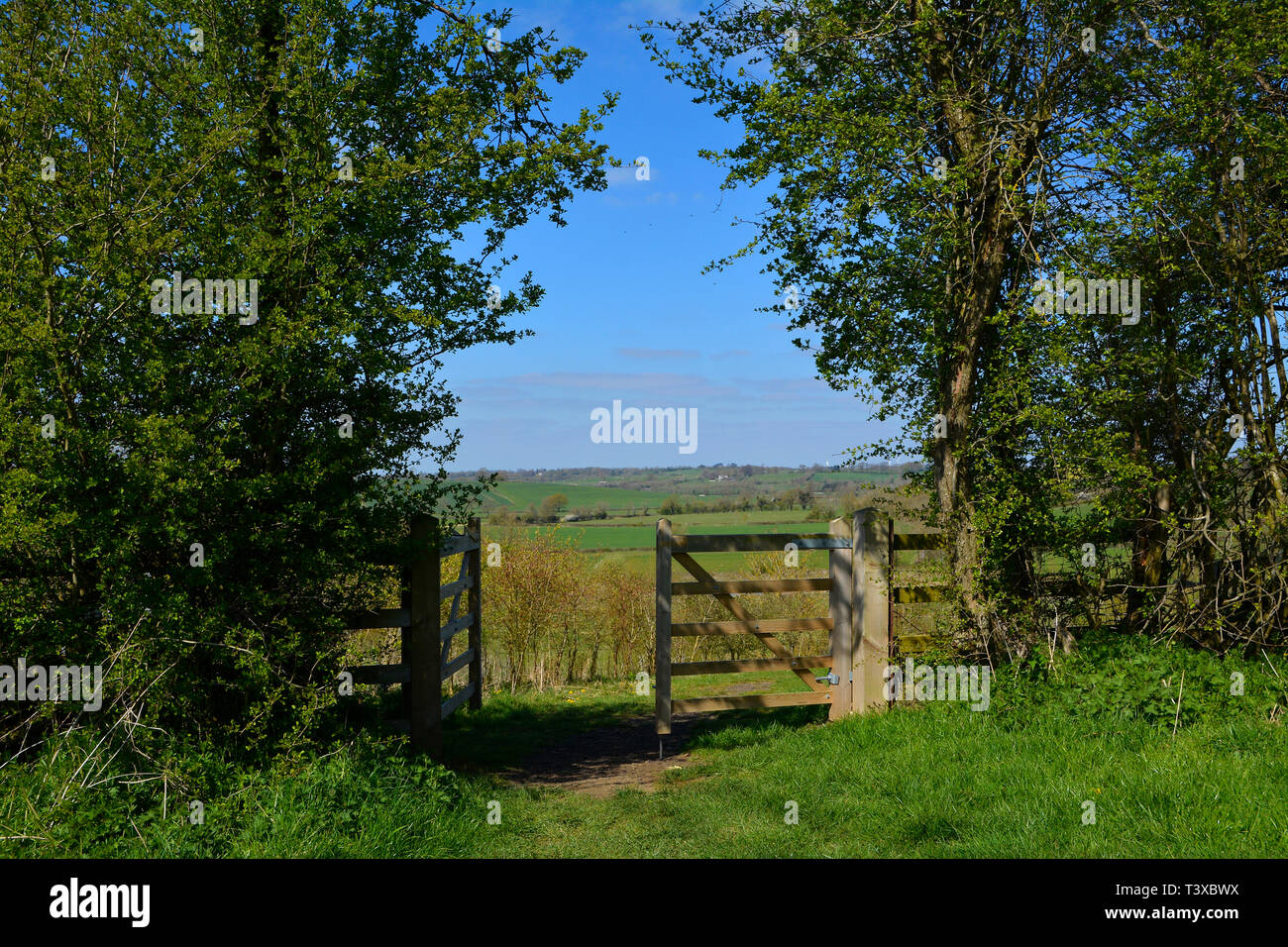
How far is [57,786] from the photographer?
5.46m

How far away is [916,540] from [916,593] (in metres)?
0.59

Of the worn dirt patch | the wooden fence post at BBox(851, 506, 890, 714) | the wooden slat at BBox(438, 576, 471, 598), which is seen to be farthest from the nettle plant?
the wooden fence post at BBox(851, 506, 890, 714)

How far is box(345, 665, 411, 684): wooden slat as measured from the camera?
7684 mm

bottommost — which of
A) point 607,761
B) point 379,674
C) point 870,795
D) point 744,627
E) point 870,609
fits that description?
point 607,761

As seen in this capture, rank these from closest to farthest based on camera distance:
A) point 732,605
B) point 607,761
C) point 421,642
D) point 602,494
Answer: point 421,642 < point 607,761 < point 732,605 < point 602,494

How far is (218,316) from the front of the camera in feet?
21.9

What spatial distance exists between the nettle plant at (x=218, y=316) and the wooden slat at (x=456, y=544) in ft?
2.48

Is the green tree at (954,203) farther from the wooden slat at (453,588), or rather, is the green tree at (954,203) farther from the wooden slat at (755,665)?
the wooden slat at (453,588)

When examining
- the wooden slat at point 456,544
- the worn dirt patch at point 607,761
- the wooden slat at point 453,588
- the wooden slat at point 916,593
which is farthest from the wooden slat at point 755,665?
the wooden slat at point 456,544

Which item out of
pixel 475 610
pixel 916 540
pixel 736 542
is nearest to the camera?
pixel 736 542

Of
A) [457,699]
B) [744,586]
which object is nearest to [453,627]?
[457,699]

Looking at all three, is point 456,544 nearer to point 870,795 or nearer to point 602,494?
point 870,795

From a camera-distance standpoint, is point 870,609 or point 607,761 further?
point 870,609

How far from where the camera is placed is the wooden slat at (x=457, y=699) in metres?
8.94
